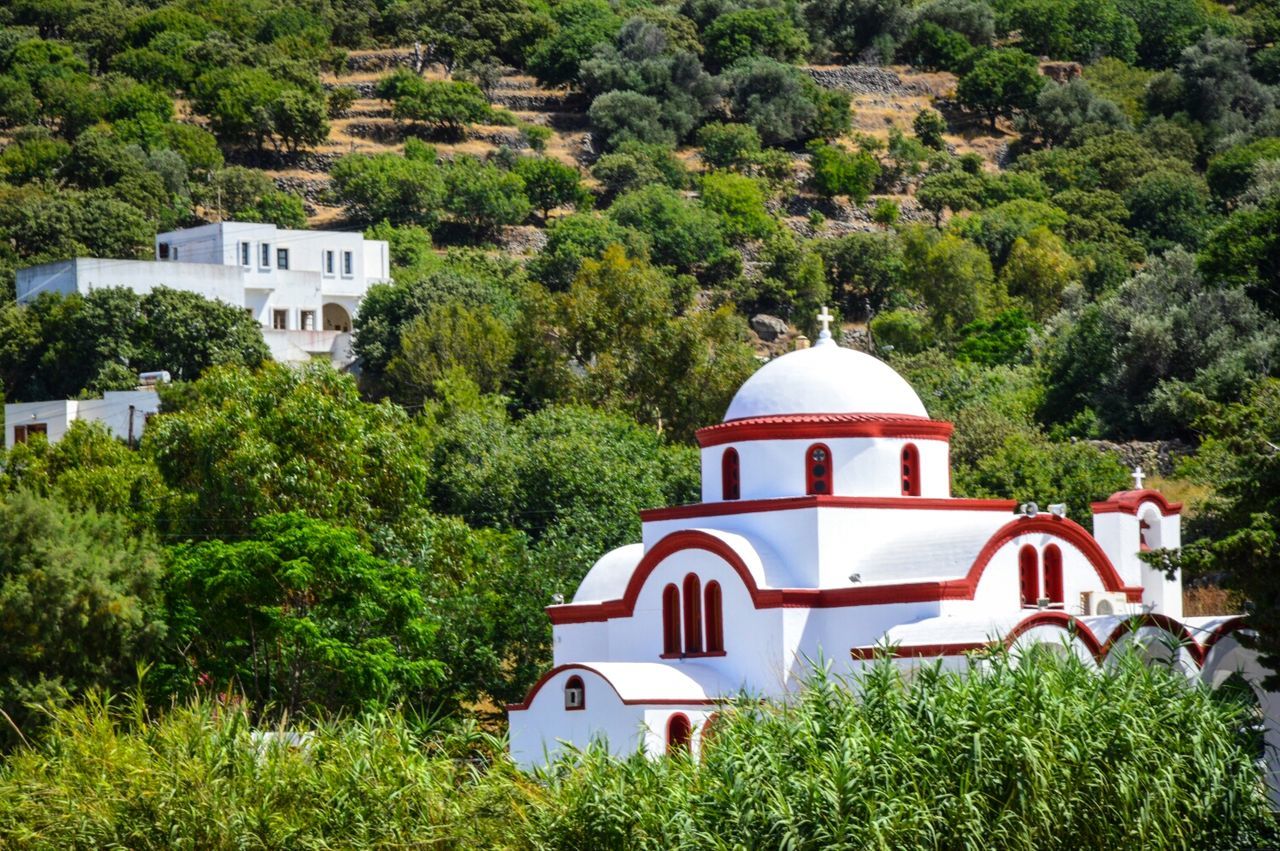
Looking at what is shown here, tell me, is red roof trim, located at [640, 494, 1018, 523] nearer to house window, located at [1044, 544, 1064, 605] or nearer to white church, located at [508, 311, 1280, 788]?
white church, located at [508, 311, 1280, 788]

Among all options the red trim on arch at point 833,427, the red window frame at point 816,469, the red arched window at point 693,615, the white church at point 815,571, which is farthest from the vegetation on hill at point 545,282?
the red window frame at point 816,469

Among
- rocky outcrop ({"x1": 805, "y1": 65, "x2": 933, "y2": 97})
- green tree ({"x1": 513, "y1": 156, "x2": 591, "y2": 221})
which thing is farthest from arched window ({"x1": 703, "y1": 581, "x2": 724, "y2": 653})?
rocky outcrop ({"x1": 805, "y1": 65, "x2": 933, "y2": 97})

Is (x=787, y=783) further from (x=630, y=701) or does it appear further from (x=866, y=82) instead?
(x=866, y=82)

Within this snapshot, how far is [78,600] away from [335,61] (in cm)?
7996

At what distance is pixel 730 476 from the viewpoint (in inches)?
1672

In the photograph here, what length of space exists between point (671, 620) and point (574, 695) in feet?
9.16

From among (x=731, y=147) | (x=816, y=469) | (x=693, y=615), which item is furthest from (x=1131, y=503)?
Answer: (x=731, y=147)

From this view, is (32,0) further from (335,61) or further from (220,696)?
(220,696)

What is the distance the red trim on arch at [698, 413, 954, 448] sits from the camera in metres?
41.2

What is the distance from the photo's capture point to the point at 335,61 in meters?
118

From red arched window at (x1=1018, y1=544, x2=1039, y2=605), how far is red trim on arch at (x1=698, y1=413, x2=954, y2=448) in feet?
9.88

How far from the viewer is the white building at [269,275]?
78.9m

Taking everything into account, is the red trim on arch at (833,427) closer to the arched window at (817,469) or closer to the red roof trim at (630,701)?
the arched window at (817,469)

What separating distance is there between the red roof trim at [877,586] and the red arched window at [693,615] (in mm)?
707
